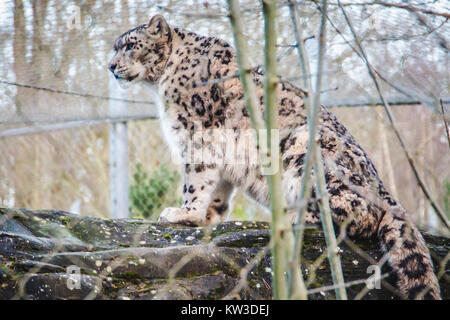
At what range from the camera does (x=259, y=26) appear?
341 centimetres

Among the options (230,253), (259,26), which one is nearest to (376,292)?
(230,253)

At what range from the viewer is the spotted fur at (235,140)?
2412 millimetres

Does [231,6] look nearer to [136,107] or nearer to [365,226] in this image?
[365,226]

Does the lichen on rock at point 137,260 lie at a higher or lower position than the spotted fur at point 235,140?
lower

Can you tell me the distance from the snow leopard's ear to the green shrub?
7.81 feet

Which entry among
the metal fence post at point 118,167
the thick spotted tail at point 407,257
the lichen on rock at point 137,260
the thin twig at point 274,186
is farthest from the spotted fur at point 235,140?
the metal fence post at point 118,167

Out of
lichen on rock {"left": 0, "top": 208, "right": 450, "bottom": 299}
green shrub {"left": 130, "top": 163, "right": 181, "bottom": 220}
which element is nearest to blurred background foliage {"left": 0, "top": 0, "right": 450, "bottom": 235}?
green shrub {"left": 130, "top": 163, "right": 181, "bottom": 220}

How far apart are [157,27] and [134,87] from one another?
2.98 ft

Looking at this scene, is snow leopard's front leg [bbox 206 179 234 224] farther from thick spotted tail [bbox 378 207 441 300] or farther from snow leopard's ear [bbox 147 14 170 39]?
thick spotted tail [bbox 378 207 441 300]

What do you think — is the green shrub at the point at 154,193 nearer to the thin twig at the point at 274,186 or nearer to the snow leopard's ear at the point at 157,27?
the snow leopard's ear at the point at 157,27

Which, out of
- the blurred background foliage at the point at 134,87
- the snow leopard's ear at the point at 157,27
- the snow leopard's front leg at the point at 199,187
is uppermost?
the snow leopard's ear at the point at 157,27

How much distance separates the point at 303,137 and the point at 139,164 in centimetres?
318

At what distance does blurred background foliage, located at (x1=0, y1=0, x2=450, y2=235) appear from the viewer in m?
3.05

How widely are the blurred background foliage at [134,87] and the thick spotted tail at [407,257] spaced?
7.7 inches
